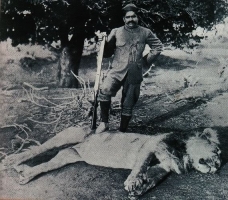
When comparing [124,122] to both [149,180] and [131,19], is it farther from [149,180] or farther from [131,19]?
[131,19]

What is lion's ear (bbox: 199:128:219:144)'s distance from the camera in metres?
2.82

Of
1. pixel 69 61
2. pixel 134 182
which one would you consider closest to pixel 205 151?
pixel 134 182

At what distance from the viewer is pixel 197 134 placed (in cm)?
286

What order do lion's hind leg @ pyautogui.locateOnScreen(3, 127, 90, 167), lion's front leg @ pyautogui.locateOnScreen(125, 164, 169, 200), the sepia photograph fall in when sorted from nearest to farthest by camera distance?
1. lion's front leg @ pyautogui.locateOnScreen(125, 164, 169, 200)
2. the sepia photograph
3. lion's hind leg @ pyautogui.locateOnScreen(3, 127, 90, 167)

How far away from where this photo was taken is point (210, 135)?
9.31ft

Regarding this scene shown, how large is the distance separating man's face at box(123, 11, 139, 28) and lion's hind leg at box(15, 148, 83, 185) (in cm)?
108

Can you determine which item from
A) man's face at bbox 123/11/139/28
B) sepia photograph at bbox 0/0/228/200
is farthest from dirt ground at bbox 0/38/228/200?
man's face at bbox 123/11/139/28

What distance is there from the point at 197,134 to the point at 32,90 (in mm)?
1399

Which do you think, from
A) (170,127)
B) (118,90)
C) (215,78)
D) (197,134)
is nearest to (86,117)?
(118,90)

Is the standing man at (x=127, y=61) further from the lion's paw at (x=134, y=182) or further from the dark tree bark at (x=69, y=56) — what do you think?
the lion's paw at (x=134, y=182)

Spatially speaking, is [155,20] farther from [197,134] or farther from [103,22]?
[197,134]

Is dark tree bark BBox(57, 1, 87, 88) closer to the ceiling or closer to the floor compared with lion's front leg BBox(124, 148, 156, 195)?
closer to the ceiling

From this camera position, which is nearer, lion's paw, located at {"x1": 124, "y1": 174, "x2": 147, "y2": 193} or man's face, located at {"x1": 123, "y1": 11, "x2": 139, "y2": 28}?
lion's paw, located at {"x1": 124, "y1": 174, "x2": 147, "y2": 193}

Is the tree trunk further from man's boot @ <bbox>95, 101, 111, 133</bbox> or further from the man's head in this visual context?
the man's head
